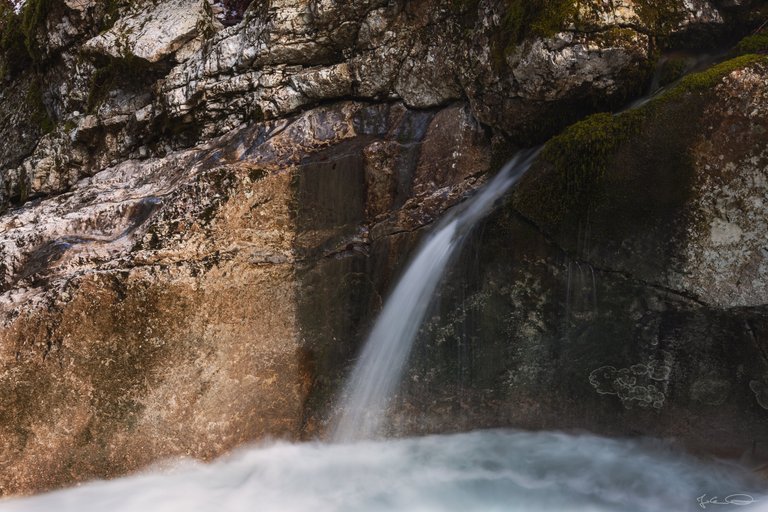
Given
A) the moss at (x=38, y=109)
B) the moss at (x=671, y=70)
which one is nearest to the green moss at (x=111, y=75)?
the moss at (x=38, y=109)

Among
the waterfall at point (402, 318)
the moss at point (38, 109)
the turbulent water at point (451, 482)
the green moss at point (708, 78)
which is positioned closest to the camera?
the green moss at point (708, 78)

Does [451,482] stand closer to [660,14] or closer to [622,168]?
[622,168]

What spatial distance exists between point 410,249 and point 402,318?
566mm

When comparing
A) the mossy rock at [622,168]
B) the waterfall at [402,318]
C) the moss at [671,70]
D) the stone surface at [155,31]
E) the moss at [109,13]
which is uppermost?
the moss at [109,13]

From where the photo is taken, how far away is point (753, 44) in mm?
4266

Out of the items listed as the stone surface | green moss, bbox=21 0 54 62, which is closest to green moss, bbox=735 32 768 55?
the stone surface

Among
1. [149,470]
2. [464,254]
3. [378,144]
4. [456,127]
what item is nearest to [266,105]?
[378,144]

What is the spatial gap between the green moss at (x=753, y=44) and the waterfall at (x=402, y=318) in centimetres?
156

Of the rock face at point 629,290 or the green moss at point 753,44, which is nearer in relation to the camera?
the rock face at point 629,290

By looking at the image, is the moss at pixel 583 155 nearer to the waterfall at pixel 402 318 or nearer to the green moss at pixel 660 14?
the waterfall at pixel 402 318

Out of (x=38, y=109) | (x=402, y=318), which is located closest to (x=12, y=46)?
(x=38, y=109)

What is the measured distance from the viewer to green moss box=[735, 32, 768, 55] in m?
4.20

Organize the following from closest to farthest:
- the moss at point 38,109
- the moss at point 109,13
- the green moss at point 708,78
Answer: the green moss at point 708,78
the moss at point 109,13
the moss at point 38,109

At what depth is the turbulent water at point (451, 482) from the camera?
13.5 ft
